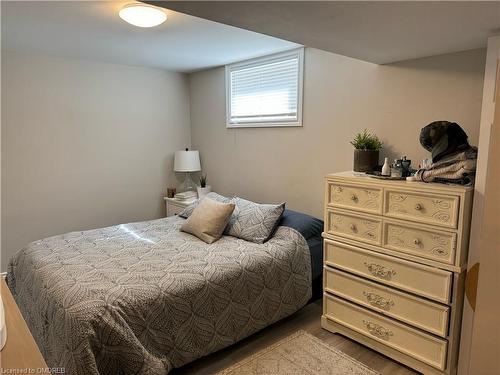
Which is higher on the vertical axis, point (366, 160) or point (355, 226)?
point (366, 160)

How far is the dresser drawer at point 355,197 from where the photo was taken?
2.13 meters

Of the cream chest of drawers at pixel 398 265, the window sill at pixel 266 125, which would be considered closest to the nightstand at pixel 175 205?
the window sill at pixel 266 125

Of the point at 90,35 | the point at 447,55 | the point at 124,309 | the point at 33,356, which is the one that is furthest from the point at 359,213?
the point at 90,35

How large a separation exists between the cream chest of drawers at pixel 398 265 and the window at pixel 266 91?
121cm

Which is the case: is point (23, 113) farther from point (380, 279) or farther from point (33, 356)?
point (380, 279)

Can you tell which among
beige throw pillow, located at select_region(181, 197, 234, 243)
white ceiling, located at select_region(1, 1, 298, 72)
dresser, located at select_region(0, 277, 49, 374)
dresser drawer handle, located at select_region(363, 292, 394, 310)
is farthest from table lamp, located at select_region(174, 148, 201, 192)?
dresser, located at select_region(0, 277, 49, 374)

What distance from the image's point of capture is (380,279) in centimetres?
218

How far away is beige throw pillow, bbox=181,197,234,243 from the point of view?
2.77 m

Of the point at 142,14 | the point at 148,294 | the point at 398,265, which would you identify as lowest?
the point at 148,294

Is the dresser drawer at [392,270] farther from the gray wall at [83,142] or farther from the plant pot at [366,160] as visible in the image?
the gray wall at [83,142]

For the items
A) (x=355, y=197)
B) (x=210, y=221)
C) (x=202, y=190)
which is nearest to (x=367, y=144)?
(x=355, y=197)

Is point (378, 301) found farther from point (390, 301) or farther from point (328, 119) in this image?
point (328, 119)

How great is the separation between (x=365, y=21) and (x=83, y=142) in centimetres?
317

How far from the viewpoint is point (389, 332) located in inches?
85.2
